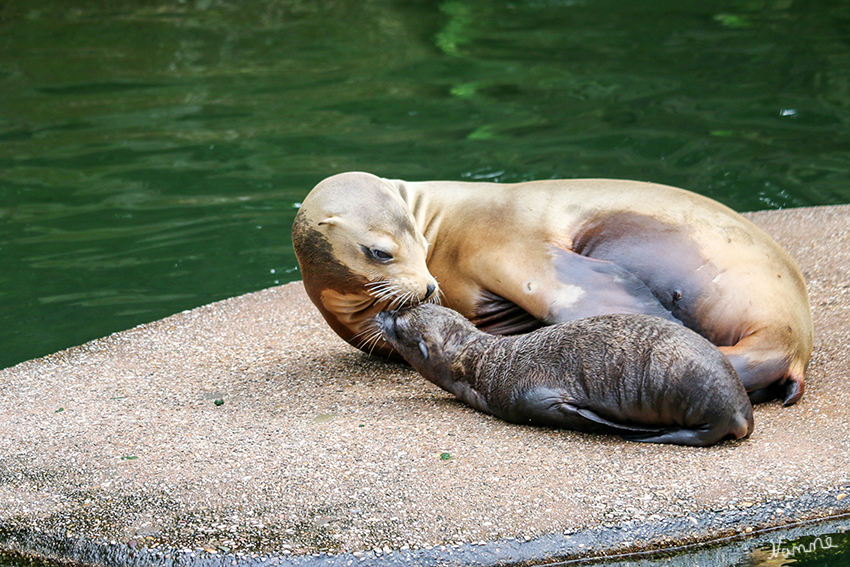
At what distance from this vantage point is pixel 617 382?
148 inches

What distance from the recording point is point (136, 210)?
28.1 feet

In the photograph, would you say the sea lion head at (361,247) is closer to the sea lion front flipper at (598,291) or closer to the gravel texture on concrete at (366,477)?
the gravel texture on concrete at (366,477)

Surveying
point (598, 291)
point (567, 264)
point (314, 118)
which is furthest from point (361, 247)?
point (314, 118)

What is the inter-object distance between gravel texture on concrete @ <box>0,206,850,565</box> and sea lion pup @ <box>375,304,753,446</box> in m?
0.09

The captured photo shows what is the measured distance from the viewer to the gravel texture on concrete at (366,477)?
319cm

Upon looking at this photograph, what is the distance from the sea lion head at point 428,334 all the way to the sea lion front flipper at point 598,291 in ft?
1.52

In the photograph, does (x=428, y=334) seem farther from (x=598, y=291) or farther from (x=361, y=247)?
(x=598, y=291)

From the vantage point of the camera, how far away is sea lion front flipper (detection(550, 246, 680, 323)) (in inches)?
170

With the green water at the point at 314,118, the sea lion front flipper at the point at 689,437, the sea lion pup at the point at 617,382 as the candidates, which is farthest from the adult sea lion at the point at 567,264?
the green water at the point at 314,118

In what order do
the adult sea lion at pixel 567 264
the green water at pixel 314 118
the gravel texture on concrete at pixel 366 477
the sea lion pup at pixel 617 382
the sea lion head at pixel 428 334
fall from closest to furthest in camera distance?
the gravel texture on concrete at pixel 366 477, the sea lion pup at pixel 617 382, the adult sea lion at pixel 567 264, the sea lion head at pixel 428 334, the green water at pixel 314 118

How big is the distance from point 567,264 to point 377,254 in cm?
90

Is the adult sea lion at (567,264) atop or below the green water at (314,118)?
atop

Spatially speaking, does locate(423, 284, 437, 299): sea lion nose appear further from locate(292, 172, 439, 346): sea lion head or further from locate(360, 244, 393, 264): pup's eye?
locate(360, 244, 393, 264): pup's eye

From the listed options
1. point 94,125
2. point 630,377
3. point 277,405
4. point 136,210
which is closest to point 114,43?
point 94,125
